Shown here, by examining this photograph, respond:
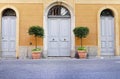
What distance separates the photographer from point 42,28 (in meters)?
20.0

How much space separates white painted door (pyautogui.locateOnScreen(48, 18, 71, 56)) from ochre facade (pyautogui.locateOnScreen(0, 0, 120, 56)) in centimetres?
57

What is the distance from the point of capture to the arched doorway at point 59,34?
68.1 feet

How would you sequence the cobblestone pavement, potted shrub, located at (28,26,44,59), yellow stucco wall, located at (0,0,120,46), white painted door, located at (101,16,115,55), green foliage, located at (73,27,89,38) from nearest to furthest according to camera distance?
the cobblestone pavement → potted shrub, located at (28,26,44,59) → green foliage, located at (73,27,89,38) → yellow stucco wall, located at (0,0,120,46) → white painted door, located at (101,16,115,55)

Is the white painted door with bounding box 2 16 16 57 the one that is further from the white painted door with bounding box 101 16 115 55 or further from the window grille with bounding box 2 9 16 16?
the white painted door with bounding box 101 16 115 55

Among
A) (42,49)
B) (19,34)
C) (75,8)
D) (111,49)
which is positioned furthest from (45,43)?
(111,49)

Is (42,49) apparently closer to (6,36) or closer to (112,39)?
(6,36)

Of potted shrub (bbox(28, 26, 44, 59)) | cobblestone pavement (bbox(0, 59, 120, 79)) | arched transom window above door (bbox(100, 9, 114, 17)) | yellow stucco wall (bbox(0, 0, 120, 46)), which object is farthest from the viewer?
arched transom window above door (bbox(100, 9, 114, 17))

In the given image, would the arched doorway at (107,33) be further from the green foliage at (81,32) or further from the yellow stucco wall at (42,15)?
the green foliage at (81,32)

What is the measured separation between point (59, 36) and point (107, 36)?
126 inches

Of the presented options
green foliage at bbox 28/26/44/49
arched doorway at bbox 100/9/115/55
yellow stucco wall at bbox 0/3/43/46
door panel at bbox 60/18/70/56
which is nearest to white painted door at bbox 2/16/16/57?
yellow stucco wall at bbox 0/3/43/46

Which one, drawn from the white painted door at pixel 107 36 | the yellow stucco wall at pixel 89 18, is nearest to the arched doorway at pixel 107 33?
the white painted door at pixel 107 36

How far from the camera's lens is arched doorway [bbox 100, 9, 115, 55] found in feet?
68.7

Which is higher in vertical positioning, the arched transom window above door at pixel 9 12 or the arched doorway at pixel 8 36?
the arched transom window above door at pixel 9 12

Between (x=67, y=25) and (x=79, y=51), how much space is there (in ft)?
7.53
